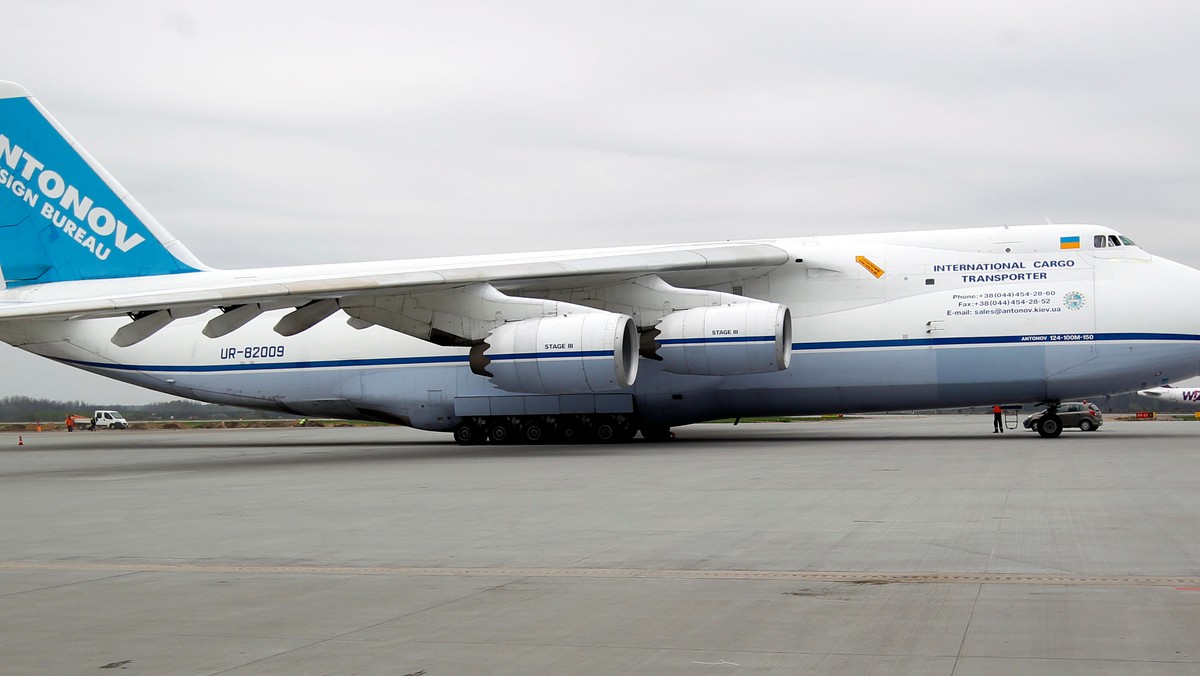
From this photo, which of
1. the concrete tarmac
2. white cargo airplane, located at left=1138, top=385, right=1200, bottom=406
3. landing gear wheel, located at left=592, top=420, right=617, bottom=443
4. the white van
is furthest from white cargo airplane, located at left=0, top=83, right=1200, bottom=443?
white cargo airplane, located at left=1138, top=385, right=1200, bottom=406

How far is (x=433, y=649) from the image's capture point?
508 centimetres

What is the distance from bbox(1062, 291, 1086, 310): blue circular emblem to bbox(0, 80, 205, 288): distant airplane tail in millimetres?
18123

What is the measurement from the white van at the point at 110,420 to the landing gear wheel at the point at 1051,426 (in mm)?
46053

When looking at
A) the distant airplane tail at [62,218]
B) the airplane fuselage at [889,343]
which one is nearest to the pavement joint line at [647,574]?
the airplane fuselage at [889,343]

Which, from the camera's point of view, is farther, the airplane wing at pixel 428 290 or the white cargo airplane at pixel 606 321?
the white cargo airplane at pixel 606 321

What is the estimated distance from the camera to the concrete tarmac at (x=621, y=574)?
494 cm

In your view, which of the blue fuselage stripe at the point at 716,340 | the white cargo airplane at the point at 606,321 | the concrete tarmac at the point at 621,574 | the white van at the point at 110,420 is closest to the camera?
the concrete tarmac at the point at 621,574

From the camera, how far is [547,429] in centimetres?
2275

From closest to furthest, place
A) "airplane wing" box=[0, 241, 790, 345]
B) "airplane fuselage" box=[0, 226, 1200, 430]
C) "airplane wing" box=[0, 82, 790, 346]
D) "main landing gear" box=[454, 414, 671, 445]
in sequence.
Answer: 1. "airplane wing" box=[0, 241, 790, 345]
2. "airplane wing" box=[0, 82, 790, 346]
3. "airplane fuselage" box=[0, 226, 1200, 430]
4. "main landing gear" box=[454, 414, 671, 445]

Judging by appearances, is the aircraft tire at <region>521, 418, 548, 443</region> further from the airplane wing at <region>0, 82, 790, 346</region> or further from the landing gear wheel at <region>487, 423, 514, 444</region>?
the airplane wing at <region>0, 82, 790, 346</region>

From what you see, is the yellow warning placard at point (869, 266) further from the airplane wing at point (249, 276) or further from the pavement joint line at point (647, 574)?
the pavement joint line at point (647, 574)

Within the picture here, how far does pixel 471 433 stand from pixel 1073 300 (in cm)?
1189

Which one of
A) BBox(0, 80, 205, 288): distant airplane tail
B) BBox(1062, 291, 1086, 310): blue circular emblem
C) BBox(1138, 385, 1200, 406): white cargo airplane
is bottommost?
BBox(1138, 385, 1200, 406): white cargo airplane

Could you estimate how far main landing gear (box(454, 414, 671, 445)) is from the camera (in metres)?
22.4
